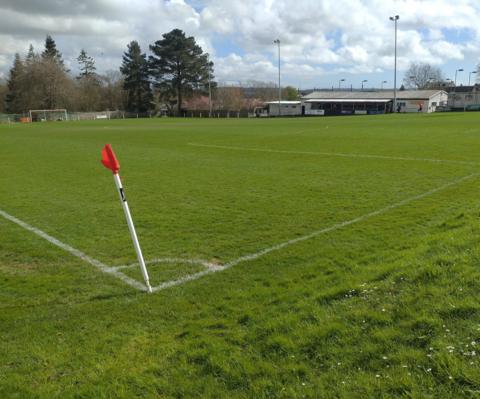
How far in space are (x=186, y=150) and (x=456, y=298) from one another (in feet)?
64.1

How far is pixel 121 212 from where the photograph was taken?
31.3 feet

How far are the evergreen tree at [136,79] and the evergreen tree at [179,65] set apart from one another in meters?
3.57

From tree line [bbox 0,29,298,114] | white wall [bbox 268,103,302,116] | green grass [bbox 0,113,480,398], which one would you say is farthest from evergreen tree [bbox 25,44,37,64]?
green grass [bbox 0,113,480,398]

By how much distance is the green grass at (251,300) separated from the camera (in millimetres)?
3277

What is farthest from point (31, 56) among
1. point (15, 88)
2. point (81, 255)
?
point (81, 255)

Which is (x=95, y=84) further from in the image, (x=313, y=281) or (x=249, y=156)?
(x=313, y=281)

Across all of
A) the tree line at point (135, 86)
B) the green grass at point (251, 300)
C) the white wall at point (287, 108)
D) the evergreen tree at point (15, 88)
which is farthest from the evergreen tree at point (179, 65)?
the green grass at point (251, 300)

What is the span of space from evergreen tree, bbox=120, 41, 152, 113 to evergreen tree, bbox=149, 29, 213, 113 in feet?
11.7

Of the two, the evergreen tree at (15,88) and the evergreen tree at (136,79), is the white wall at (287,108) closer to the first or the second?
the evergreen tree at (136,79)

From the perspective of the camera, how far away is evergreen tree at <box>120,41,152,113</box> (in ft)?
331

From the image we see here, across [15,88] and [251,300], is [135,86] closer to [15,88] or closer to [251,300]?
[15,88]

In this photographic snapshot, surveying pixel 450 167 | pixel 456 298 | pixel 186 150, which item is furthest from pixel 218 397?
pixel 186 150

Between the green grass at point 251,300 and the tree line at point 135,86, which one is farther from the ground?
the tree line at point 135,86

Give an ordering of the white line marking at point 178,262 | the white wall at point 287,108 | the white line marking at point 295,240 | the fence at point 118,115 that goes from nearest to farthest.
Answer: the white line marking at point 295,240
the white line marking at point 178,262
the fence at point 118,115
the white wall at point 287,108
